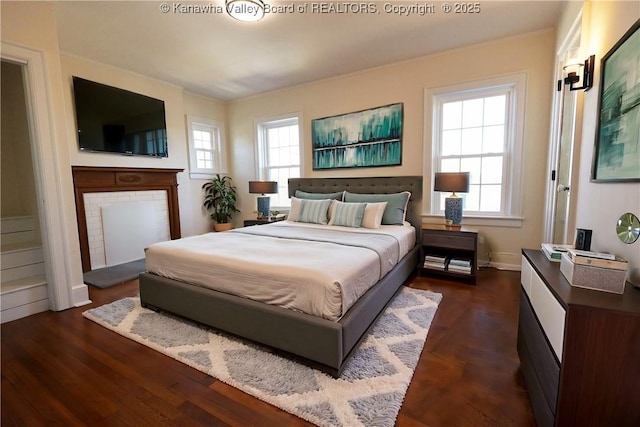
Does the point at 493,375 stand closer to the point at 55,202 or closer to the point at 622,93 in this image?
the point at 622,93

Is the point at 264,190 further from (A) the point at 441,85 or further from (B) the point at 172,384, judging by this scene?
(B) the point at 172,384

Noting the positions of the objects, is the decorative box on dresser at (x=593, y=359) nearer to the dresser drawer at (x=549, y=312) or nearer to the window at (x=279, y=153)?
the dresser drawer at (x=549, y=312)

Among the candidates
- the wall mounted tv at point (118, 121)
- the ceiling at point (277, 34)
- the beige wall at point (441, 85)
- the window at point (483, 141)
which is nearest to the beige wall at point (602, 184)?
the ceiling at point (277, 34)

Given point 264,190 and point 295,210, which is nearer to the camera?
point 295,210

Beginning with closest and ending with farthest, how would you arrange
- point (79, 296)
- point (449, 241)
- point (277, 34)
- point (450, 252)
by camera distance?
point (79, 296), point (277, 34), point (449, 241), point (450, 252)

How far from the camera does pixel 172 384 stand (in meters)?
1.57

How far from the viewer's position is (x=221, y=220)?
530 centimetres

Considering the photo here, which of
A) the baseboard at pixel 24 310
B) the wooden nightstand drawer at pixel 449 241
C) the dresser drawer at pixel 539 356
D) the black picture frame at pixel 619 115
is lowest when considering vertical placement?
the baseboard at pixel 24 310

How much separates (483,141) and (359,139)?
1583 millimetres

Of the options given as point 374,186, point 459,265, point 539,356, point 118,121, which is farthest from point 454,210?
point 118,121

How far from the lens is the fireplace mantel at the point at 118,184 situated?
11.5 feet

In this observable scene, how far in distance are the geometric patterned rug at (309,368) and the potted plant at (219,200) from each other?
2906 millimetres

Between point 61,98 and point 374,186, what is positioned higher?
point 61,98

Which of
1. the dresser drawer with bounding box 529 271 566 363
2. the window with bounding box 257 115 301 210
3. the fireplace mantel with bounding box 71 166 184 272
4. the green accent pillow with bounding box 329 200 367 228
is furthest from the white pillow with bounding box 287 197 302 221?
the dresser drawer with bounding box 529 271 566 363
